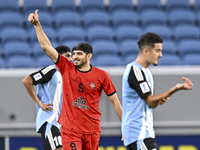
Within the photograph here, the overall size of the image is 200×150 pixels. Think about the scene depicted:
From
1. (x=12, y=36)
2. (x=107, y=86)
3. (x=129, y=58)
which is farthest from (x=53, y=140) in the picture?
(x=12, y=36)

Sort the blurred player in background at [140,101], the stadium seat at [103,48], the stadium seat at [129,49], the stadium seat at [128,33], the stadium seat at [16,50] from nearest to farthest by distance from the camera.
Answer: the blurred player in background at [140,101] → the stadium seat at [16,50] → the stadium seat at [103,48] → the stadium seat at [129,49] → the stadium seat at [128,33]

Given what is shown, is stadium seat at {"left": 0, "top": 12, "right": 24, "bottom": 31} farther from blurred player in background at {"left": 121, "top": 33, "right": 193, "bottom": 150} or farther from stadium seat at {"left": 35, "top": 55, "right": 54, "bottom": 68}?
blurred player in background at {"left": 121, "top": 33, "right": 193, "bottom": 150}

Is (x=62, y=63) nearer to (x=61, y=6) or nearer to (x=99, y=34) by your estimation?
(x=99, y=34)

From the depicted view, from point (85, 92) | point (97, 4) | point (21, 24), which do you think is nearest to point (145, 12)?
point (97, 4)

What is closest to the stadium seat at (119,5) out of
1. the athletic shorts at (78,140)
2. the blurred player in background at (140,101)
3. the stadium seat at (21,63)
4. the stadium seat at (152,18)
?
the stadium seat at (152,18)

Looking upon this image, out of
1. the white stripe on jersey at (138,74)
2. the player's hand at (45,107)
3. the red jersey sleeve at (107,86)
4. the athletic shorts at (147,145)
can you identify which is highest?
the white stripe on jersey at (138,74)

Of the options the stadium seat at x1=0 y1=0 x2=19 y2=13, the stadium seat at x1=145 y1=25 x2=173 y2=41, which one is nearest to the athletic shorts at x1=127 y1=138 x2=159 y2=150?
the stadium seat at x1=145 y1=25 x2=173 y2=41

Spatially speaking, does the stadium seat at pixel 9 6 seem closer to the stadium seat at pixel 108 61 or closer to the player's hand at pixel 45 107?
the stadium seat at pixel 108 61

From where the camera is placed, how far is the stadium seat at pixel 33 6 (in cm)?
1103

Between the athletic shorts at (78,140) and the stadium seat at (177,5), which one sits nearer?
the athletic shorts at (78,140)

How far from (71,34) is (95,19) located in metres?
1.12

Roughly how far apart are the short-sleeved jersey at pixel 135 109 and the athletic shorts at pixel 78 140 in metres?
0.85

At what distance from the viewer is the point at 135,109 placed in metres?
3.78

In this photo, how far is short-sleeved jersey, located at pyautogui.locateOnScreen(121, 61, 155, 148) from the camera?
3740 mm
